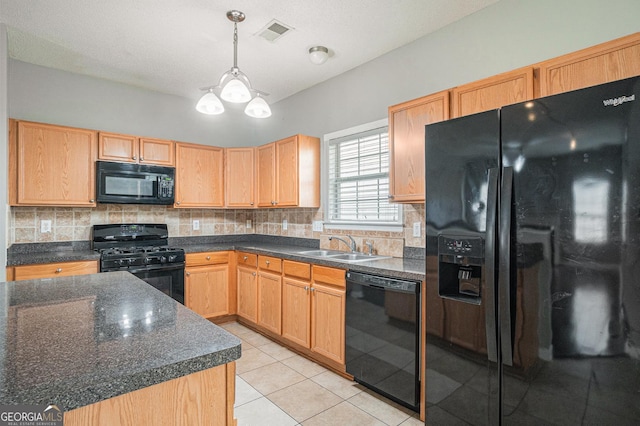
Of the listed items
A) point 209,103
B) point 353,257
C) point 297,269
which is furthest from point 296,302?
point 209,103

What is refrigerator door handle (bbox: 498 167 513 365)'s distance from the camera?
1534 millimetres

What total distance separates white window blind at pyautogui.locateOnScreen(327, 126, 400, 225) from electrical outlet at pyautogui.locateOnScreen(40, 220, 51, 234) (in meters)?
2.79

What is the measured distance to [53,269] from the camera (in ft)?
9.48

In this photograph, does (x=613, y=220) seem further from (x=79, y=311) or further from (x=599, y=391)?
(x=79, y=311)

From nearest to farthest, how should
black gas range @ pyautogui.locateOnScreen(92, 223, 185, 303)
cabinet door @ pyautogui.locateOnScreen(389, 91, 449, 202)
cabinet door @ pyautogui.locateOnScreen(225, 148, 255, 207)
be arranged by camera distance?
cabinet door @ pyautogui.locateOnScreen(389, 91, 449, 202) < black gas range @ pyautogui.locateOnScreen(92, 223, 185, 303) < cabinet door @ pyautogui.locateOnScreen(225, 148, 255, 207)

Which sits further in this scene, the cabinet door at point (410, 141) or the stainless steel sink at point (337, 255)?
the stainless steel sink at point (337, 255)

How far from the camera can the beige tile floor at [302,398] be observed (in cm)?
213

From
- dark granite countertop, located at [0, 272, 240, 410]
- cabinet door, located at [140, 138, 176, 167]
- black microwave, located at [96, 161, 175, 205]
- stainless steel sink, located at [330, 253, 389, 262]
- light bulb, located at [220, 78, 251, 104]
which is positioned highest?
light bulb, located at [220, 78, 251, 104]

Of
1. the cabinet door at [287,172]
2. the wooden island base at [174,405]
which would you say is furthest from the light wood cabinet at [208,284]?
the wooden island base at [174,405]

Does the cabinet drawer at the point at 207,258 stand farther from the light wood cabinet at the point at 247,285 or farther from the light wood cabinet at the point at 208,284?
the light wood cabinet at the point at 247,285

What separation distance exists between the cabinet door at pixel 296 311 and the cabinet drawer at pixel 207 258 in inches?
39.3

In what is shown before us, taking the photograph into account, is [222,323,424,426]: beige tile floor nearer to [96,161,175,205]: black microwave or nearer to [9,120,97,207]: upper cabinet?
[96,161,175,205]: black microwave

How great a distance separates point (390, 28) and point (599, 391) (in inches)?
103

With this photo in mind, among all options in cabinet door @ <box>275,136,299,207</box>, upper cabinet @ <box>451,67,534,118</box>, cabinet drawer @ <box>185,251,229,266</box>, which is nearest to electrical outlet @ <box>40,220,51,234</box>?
cabinet drawer @ <box>185,251,229,266</box>
